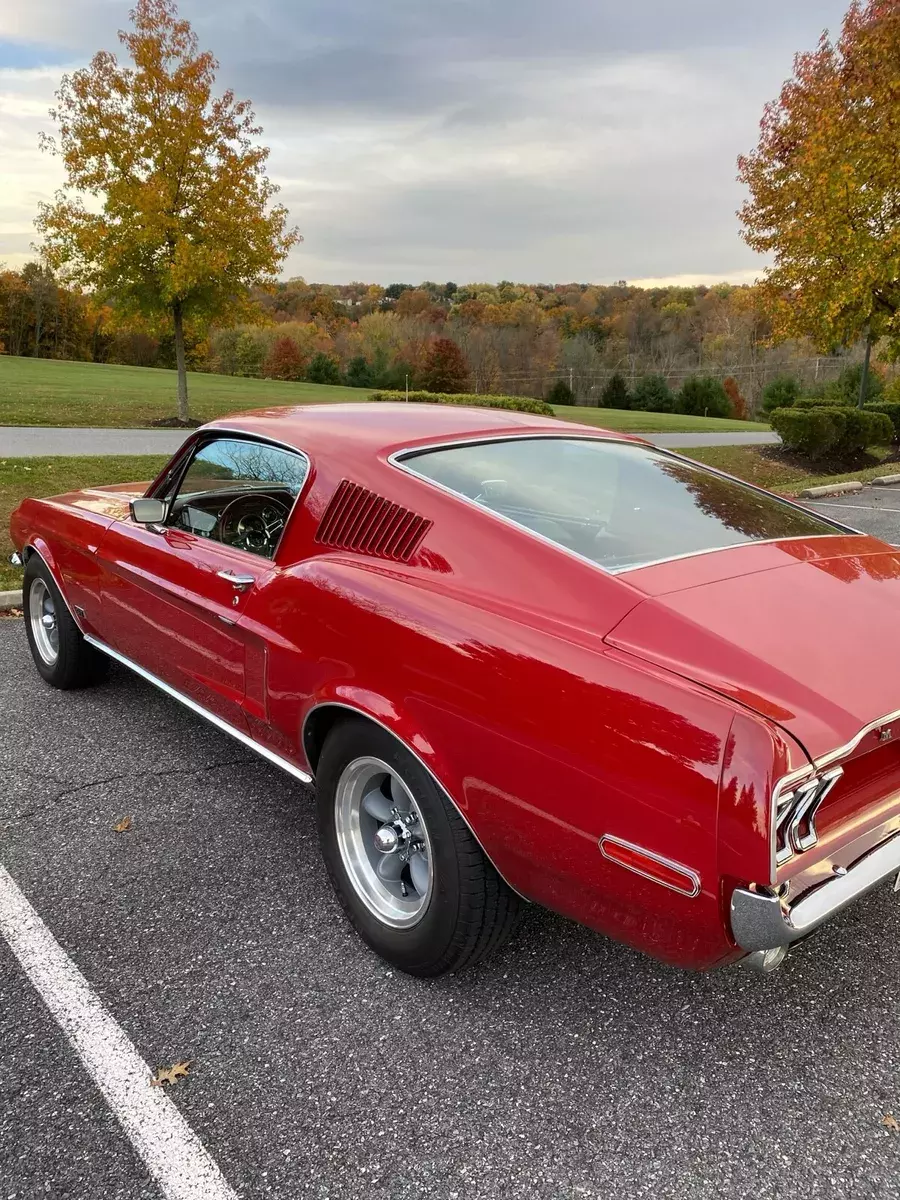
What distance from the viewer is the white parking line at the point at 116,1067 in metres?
1.77

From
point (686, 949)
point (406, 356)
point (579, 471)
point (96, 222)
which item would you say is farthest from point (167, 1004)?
point (406, 356)

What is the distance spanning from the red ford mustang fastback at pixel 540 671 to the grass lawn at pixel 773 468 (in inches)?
438

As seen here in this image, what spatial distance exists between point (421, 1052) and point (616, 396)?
46.5 metres

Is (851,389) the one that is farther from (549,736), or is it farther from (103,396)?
(549,736)

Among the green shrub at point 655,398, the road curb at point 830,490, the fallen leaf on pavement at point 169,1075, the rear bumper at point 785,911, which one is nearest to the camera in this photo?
the rear bumper at point 785,911

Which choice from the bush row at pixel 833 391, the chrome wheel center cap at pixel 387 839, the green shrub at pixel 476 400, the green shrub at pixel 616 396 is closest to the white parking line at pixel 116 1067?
the chrome wheel center cap at pixel 387 839

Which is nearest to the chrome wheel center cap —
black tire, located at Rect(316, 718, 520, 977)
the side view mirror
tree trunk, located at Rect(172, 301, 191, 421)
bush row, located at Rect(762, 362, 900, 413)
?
black tire, located at Rect(316, 718, 520, 977)

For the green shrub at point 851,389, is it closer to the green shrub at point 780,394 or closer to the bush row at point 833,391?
the bush row at point 833,391

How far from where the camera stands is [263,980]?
2365mm

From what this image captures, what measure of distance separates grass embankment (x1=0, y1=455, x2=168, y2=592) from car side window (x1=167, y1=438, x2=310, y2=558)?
468 centimetres

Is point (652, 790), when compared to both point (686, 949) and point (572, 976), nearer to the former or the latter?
point (686, 949)

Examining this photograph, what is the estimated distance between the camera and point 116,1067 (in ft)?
6.72

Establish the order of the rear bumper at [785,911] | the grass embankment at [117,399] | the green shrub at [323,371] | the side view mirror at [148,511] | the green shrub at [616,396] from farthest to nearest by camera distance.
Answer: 1. the green shrub at [323,371]
2. the green shrub at [616,396]
3. the grass embankment at [117,399]
4. the side view mirror at [148,511]
5. the rear bumper at [785,911]

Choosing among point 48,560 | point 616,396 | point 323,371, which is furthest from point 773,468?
point 323,371
